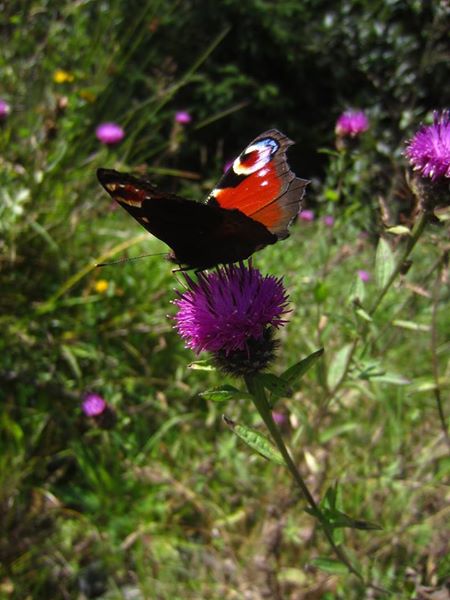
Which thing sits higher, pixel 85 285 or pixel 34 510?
pixel 85 285

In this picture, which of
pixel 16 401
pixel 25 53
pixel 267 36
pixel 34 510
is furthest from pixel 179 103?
pixel 34 510

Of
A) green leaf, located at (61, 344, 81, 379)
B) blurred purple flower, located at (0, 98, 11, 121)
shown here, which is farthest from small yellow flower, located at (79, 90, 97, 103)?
green leaf, located at (61, 344, 81, 379)

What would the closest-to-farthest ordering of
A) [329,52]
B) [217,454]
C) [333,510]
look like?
1. [333,510]
2. [217,454]
3. [329,52]

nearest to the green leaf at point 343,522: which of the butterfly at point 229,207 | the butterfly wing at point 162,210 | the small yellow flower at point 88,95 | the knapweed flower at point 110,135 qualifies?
the butterfly at point 229,207

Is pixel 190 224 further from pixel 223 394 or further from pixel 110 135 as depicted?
pixel 110 135

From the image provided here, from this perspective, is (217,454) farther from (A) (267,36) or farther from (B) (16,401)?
(A) (267,36)

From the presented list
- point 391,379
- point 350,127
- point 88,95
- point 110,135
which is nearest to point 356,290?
point 391,379

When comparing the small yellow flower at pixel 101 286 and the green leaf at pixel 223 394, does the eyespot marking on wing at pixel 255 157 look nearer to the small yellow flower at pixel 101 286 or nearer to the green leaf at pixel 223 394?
the green leaf at pixel 223 394
